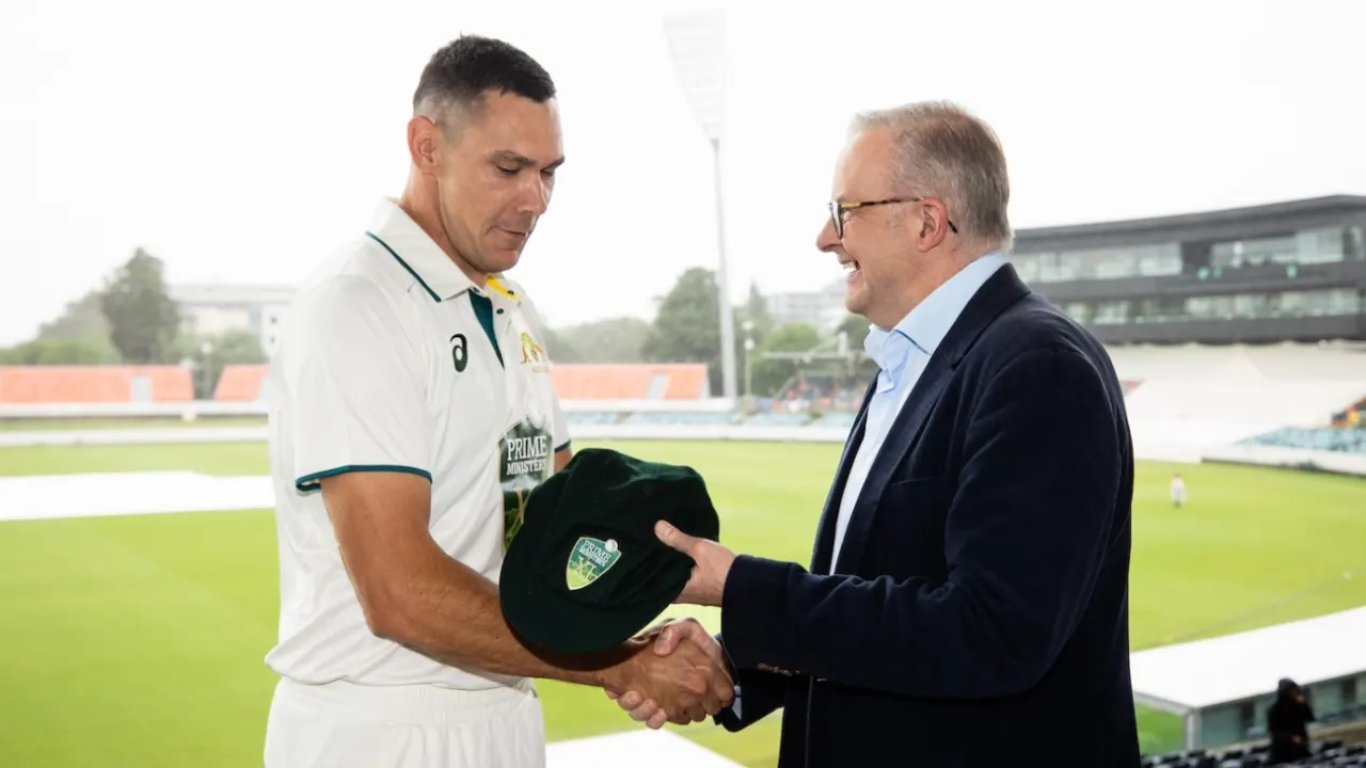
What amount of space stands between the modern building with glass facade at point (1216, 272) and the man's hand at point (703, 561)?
11.9m

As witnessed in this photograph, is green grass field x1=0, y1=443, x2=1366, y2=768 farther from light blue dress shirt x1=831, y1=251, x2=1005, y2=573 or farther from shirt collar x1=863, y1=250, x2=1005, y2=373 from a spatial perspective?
shirt collar x1=863, y1=250, x2=1005, y2=373

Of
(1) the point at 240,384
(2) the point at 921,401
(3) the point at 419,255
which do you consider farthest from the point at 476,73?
(1) the point at 240,384

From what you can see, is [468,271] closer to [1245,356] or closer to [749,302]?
[1245,356]

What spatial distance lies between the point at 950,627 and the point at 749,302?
2107 centimetres

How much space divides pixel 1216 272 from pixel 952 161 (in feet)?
41.3

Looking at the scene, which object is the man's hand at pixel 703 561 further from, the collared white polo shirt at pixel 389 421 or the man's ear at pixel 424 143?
the man's ear at pixel 424 143

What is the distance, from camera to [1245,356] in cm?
1306

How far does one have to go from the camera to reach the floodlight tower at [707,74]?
16.6m

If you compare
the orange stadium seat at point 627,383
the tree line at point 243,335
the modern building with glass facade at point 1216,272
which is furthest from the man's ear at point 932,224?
the orange stadium seat at point 627,383

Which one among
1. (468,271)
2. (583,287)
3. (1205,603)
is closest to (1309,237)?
(1205,603)

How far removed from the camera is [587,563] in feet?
4.92

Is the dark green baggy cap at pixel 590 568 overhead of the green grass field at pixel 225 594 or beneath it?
overhead

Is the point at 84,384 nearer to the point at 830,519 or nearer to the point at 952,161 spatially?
the point at 830,519

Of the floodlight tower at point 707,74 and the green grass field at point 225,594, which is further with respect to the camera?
the floodlight tower at point 707,74
